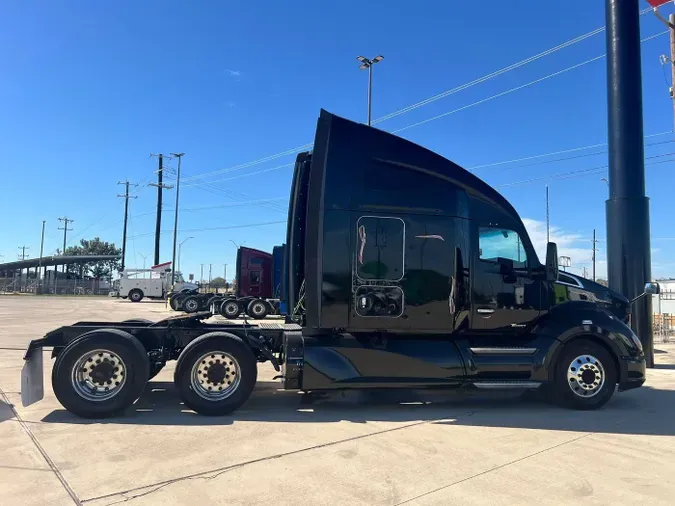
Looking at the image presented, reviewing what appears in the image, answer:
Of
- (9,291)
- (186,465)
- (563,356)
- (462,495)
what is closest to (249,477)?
(186,465)

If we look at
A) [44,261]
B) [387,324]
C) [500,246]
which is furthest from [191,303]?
[44,261]

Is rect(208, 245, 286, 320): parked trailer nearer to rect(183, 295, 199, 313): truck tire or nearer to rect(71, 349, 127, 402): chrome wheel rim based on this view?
rect(183, 295, 199, 313): truck tire

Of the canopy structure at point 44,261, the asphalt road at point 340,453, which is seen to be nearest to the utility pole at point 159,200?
the canopy structure at point 44,261

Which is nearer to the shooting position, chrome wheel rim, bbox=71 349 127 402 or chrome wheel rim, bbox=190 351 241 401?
chrome wheel rim, bbox=71 349 127 402

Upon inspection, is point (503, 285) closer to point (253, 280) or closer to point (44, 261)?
point (253, 280)

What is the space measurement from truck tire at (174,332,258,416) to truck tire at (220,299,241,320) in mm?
17796

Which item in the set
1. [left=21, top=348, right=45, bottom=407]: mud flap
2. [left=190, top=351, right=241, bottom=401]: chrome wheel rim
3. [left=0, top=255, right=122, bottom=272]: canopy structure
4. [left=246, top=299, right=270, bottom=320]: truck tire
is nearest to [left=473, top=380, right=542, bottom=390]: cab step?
[left=190, top=351, right=241, bottom=401]: chrome wheel rim

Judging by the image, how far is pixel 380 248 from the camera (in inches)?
265

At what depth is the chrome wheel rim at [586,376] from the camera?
7.04 metres

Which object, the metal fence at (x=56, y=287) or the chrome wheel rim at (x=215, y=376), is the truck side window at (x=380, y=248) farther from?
the metal fence at (x=56, y=287)

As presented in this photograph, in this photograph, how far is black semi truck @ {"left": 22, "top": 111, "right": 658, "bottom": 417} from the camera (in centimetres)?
641

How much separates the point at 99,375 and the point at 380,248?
12.6ft

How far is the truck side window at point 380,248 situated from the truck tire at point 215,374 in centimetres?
184

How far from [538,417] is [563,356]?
97cm
